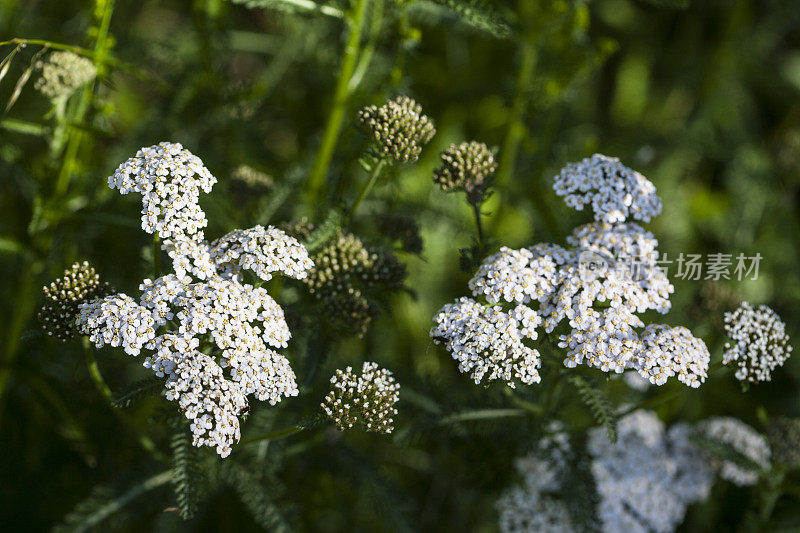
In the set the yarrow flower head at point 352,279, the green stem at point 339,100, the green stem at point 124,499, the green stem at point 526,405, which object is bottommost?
the green stem at point 124,499

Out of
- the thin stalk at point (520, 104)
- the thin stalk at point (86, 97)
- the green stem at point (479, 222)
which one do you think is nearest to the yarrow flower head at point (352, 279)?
the green stem at point (479, 222)

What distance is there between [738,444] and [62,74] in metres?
4.33

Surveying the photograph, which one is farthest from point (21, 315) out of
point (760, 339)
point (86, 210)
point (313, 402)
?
point (760, 339)

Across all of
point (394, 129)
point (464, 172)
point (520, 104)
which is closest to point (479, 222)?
point (464, 172)

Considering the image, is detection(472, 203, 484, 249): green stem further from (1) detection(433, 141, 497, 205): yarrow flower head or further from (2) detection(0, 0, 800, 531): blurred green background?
(2) detection(0, 0, 800, 531): blurred green background

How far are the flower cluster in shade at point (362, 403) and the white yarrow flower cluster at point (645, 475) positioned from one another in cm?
173

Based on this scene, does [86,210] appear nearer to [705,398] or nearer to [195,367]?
[195,367]

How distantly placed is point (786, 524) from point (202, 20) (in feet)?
16.0

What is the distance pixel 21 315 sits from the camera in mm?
4102

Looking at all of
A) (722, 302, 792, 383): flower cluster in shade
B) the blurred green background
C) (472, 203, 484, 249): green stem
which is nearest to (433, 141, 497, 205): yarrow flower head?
(472, 203, 484, 249): green stem

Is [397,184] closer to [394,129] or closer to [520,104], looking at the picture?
[394,129]

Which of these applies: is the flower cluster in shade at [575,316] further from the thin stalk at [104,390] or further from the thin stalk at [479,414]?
the thin stalk at [104,390]

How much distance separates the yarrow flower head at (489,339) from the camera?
291cm

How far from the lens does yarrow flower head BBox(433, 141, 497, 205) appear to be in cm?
336
